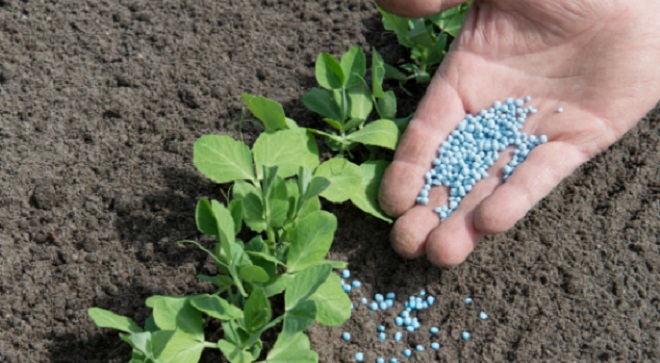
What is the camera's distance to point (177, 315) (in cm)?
175

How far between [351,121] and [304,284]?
0.55 metres

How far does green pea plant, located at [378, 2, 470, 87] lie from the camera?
2285 mm

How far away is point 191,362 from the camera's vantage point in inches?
67.1

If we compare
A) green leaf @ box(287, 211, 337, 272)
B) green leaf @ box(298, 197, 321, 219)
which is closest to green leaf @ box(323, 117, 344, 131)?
green leaf @ box(298, 197, 321, 219)

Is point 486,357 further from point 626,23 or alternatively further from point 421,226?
point 626,23

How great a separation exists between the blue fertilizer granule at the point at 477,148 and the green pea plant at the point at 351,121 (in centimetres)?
13

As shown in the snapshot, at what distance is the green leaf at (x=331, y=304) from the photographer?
1756 millimetres

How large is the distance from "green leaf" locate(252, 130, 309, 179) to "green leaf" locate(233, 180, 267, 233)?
86 mm

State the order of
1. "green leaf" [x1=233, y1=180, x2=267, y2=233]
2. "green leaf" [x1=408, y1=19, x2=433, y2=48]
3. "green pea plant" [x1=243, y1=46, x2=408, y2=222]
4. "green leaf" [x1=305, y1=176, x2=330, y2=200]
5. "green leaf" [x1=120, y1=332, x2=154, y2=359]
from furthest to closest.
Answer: "green leaf" [x1=408, y1=19, x2=433, y2=48] < "green pea plant" [x1=243, y1=46, x2=408, y2=222] < "green leaf" [x1=233, y1=180, x2=267, y2=233] < "green leaf" [x1=305, y1=176, x2=330, y2=200] < "green leaf" [x1=120, y1=332, x2=154, y2=359]

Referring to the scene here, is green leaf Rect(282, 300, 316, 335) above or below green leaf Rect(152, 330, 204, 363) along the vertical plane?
above

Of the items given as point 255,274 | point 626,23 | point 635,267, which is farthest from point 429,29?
point 255,274

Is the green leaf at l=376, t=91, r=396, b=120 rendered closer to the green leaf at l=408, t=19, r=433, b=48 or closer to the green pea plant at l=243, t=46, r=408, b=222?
the green pea plant at l=243, t=46, r=408, b=222

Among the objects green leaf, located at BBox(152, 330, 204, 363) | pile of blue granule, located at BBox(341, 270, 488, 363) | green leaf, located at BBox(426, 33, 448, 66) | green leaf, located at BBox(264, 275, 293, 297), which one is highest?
green leaf, located at BBox(426, 33, 448, 66)

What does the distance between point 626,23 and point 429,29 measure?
21.2 inches
